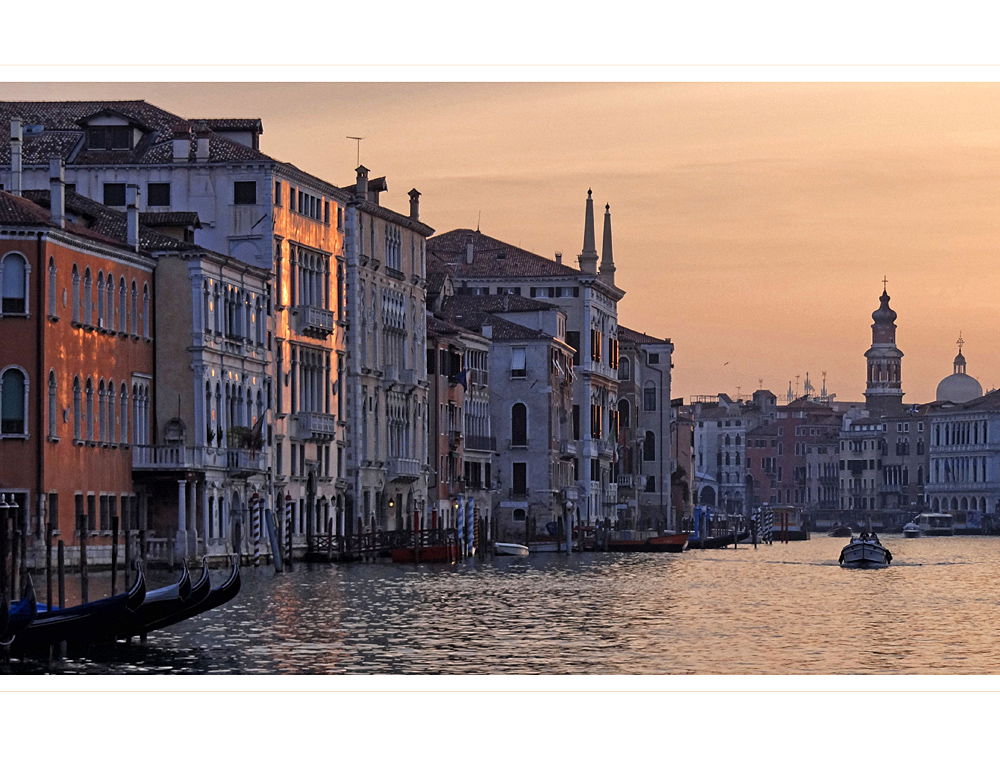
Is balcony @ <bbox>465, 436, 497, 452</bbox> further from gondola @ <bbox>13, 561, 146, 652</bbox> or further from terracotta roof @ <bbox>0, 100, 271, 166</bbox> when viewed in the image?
gondola @ <bbox>13, 561, 146, 652</bbox>

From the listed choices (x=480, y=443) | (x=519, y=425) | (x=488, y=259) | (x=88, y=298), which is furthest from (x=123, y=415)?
Answer: (x=488, y=259)

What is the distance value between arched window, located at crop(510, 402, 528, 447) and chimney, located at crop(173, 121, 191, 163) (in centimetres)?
2612

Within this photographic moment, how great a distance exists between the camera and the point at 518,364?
7362 centimetres

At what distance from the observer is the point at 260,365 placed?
48844 mm

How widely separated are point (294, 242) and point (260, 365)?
3.78 m

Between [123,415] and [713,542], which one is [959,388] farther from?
[123,415]

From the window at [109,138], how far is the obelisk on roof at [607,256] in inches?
1760

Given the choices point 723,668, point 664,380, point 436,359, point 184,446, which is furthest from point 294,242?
point 664,380

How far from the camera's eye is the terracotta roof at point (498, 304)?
2975 inches

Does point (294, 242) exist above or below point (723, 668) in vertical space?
above

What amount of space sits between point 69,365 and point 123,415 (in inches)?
122

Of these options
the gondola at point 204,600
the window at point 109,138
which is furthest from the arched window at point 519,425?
the gondola at point 204,600
